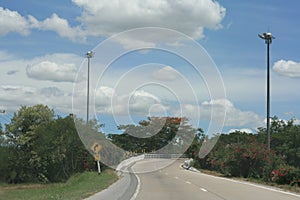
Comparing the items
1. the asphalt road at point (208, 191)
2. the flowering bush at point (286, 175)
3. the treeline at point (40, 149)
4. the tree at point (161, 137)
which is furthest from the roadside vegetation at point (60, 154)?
the tree at point (161, 137)

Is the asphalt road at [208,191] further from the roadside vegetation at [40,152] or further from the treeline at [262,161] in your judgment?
the roadside vegetation at [40,152]

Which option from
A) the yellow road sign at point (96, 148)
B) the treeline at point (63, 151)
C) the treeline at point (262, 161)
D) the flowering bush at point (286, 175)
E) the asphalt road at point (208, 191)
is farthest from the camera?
the yellow road sign at point (96, 148)

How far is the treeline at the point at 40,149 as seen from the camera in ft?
165

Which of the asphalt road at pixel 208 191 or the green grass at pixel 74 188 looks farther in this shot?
the green grass at pixel 74 188

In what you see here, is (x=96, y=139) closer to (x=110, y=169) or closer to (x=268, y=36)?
(x=110, y=169)

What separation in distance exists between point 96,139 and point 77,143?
274 centimetres

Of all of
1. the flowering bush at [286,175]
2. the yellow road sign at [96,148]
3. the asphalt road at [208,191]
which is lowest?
the asphalt road at [208,191]

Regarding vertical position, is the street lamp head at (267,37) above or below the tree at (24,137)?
above

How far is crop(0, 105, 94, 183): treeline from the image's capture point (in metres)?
50.2

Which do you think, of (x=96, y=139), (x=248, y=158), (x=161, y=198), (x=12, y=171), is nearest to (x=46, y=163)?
(x=12, y=171)

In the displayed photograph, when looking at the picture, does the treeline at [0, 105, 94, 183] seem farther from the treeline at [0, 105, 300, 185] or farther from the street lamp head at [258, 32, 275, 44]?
the street lamp head at [258, 32, 275, 44]

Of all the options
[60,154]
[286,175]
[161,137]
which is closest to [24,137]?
[60,154]

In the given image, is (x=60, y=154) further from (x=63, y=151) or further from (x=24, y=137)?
(x=24, y=137)

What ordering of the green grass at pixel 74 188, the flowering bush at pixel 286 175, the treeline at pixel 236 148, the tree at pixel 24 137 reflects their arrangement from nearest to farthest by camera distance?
the green grass at pixel 74 188 < the flowering bush at pixel 286 175 < the treeline at pixel 236 148 < the tree at pixel 24 137
